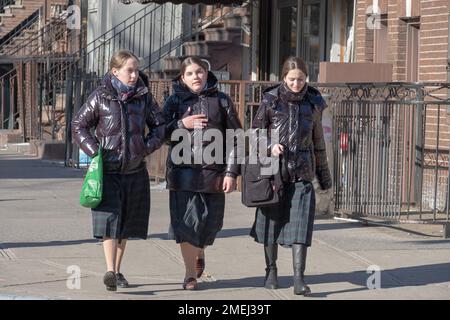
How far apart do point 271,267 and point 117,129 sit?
1619 mm

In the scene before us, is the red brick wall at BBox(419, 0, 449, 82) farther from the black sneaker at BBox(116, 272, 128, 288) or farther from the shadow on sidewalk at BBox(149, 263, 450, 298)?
the black sneaker at BBox(116, 272, 128, 288)

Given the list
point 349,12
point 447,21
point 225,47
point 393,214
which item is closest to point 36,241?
point 393,214

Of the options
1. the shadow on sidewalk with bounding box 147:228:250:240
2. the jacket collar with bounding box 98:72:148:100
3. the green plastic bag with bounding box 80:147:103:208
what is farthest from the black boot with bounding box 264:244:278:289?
the shadow on sidewalk with bounding box 147:228:250:240

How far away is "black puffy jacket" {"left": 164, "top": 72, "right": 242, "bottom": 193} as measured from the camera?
8.16m

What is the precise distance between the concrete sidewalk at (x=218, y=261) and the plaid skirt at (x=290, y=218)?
0.43 m

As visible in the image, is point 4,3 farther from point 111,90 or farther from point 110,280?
point 110,280

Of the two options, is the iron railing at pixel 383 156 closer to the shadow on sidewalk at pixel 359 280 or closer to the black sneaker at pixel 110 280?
the shadow on sidewalk at pixel 359 280

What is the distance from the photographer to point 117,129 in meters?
8.05

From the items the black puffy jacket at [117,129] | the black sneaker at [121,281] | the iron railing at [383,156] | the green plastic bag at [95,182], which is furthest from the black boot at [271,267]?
the iron railing at [383,156]

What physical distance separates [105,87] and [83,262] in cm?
198

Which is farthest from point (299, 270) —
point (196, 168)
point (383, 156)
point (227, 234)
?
point (383, 156)

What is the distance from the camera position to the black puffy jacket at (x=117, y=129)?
805 centimetres

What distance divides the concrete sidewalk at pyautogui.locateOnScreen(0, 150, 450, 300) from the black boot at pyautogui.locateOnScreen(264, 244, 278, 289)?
3.2 inches

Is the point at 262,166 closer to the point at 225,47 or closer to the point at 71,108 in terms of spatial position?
the point at 71,108
